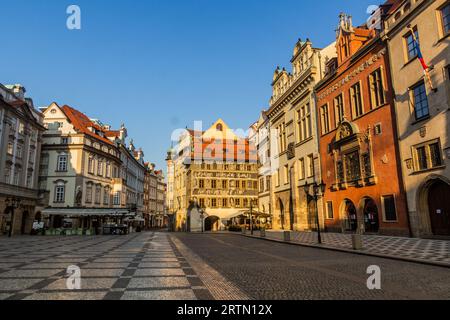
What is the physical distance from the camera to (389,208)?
927 inches

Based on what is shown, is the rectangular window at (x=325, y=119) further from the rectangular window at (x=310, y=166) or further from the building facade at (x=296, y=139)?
the rectangular window at (x=310, y=166)

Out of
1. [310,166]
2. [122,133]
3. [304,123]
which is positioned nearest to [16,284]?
[310,166]

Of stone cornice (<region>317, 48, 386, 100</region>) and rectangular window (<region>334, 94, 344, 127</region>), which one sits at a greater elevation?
stone cornice (<region>317, 48, 386, 100</region>)

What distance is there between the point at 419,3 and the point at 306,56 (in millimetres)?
15847

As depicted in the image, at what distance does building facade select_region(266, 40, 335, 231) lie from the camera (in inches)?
1363

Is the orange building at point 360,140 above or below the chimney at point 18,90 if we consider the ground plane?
below

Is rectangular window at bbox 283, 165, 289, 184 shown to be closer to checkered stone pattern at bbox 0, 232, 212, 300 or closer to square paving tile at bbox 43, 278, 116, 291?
checkered stone pattern at bbox 0, 232, 212, 300

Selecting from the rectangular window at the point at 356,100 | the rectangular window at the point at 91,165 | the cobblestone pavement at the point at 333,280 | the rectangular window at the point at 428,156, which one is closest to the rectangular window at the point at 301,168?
the rectangular window at the point at 356,100

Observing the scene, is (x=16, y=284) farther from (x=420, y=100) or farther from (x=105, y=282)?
(x=420, y=100)

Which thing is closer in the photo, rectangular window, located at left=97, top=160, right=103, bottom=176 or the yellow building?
rectangular window, located at left=97, top=160, right=103, bottom=176

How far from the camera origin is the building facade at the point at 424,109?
758 inches

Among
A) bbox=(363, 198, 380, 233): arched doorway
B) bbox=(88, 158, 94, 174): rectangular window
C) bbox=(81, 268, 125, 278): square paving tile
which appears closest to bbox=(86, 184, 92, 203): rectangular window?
bbox=(88, 158, 94, 174): rectangular window

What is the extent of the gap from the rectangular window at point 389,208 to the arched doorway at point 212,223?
37250 mm

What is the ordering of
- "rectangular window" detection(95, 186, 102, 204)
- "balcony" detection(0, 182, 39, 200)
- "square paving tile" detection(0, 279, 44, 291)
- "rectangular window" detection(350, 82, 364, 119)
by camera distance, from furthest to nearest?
1. "rectangular window" detection(95, 186, 102, 204)
2. "balcony" detection(0, 182, 39, 200)
3. "rectangular window" detection(350, 82, 364, 119)
4. "square paving tile" detection(0, 279, 44, 291)
